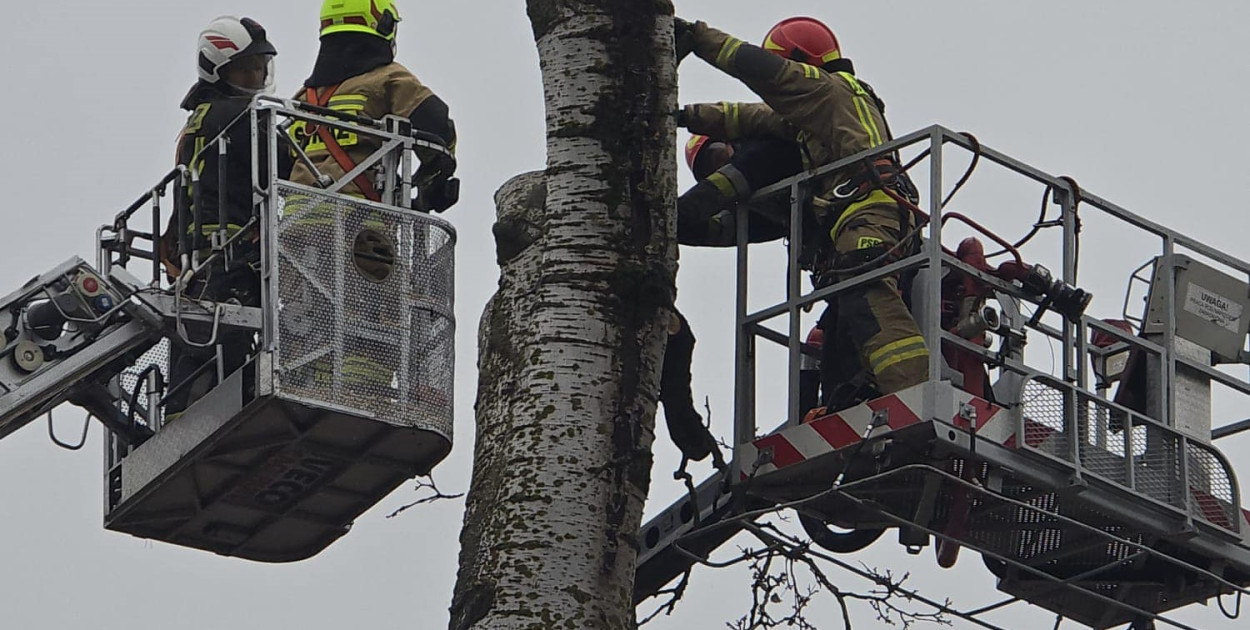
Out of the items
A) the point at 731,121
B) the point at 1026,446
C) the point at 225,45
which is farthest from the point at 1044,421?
the point at 225,45

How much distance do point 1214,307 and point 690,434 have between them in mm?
2977

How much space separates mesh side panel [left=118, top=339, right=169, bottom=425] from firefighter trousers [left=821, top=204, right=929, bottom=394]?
300 cm

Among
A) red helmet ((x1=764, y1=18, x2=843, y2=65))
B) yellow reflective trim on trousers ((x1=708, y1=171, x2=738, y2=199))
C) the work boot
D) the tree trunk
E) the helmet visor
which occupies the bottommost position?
the tree trunk

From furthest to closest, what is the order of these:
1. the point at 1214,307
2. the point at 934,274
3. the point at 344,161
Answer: the point at 1214,307, the point at 344,161, the point at 934,274

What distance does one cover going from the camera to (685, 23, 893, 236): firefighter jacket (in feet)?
37.1

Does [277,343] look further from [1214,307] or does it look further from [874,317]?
[1214,307]

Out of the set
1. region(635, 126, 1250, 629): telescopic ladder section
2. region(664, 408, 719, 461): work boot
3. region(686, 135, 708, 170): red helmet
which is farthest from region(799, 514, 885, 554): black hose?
region(686, 135, 708, 170): red helmet

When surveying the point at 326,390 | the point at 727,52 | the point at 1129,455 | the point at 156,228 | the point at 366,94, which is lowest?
the point at 326,390

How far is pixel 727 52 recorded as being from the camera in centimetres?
1138

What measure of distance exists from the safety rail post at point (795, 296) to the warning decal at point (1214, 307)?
2.01m

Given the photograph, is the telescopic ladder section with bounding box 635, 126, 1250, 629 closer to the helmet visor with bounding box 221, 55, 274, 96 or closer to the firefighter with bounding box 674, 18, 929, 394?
the firefighter with bounding box 674, 18, 929, 394

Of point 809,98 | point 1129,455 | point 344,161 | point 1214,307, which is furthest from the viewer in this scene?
point 1214,307

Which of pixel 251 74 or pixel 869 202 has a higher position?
pixel 251 74

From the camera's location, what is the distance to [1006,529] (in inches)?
447
